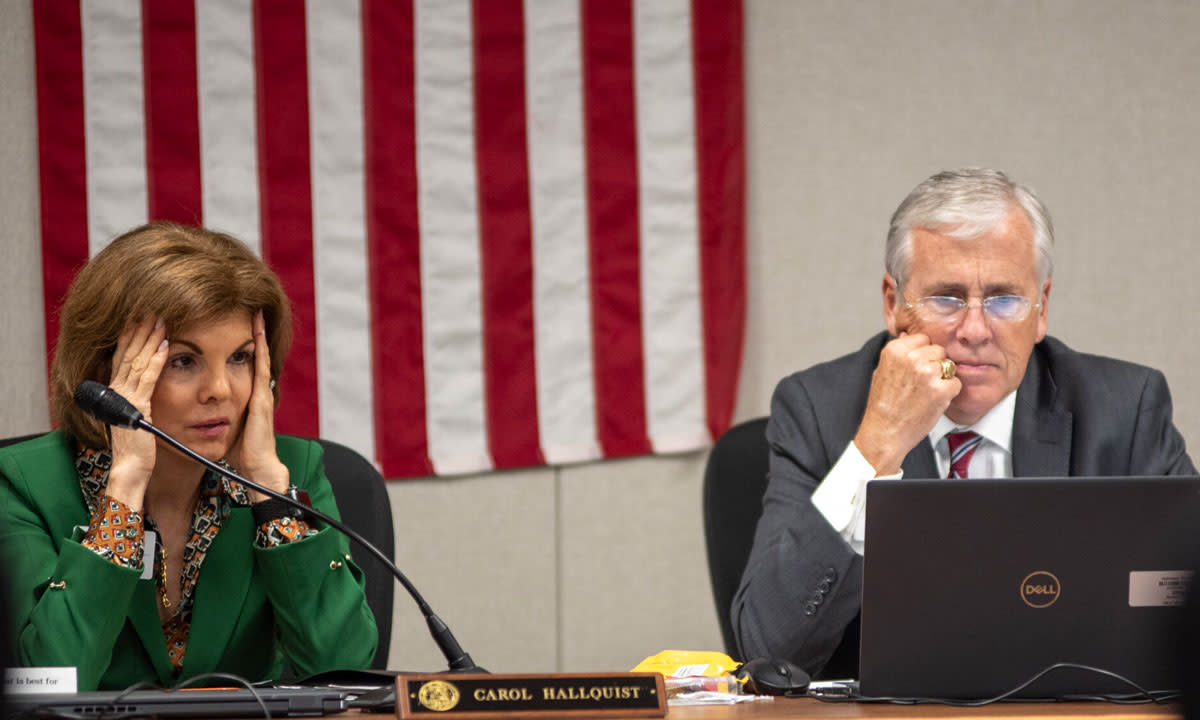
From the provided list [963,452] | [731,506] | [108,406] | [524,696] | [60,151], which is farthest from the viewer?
[60,151]

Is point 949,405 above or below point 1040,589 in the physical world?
above

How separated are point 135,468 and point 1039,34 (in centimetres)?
256

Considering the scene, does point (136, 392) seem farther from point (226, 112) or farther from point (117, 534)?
point (226, 112)

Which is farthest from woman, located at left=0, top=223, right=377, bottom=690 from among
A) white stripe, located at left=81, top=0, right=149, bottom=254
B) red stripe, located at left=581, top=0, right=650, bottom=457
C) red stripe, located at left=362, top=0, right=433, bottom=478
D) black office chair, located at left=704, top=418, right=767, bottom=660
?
red stripe, located at left=581, top=0, right=650, bottom=457

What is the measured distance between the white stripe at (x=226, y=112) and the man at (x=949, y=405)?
1409 mm

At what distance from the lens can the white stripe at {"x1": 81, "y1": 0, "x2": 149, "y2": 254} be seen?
2.79 m

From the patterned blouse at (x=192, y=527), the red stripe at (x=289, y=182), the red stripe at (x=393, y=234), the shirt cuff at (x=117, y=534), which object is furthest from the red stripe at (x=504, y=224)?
the shirt cuff at (x=117, y=534)

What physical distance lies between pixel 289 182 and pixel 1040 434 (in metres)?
1.77

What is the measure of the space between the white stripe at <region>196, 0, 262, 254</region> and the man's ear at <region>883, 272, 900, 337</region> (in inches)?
59.3

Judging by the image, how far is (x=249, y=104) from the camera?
2.90m

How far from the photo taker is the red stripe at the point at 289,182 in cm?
292

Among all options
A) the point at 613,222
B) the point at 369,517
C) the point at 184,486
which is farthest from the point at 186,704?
the point at 613,222

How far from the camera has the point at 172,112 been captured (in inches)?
112

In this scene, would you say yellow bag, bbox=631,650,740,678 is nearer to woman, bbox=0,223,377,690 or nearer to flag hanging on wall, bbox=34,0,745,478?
woman, bbox=0,223,377,690
